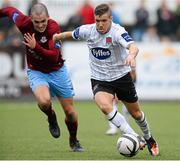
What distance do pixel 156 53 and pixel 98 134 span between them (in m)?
9.48

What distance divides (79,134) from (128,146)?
459 centimetres

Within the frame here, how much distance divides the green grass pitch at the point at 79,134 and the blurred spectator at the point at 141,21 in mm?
2988

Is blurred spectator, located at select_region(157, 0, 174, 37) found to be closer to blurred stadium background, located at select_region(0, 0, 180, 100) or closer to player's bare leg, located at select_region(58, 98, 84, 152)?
blurred stadium background, located at select_region(0, 0, 180, 100)

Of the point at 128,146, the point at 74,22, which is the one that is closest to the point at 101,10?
the point at 128,146

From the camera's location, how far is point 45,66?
40.2 feet

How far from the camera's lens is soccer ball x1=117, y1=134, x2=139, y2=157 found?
11.0 m

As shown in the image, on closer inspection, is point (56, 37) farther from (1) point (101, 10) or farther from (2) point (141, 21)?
(2) point (141, 21)

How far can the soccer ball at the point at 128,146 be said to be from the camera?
10953mm

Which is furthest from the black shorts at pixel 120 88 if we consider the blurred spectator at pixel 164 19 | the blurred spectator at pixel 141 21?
the blurred spectator at pixel 164 19

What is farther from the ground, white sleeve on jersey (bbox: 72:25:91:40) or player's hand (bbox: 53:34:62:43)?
white sleeve on jersey (bbox: 72:25:91:40)

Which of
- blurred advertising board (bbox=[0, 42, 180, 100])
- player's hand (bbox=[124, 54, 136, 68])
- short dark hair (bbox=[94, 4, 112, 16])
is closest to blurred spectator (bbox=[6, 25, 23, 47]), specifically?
blurred advertising board (bbox=[0, 42, 180, 100])

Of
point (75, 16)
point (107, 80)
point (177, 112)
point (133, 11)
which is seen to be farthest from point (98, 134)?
point (133, 11)

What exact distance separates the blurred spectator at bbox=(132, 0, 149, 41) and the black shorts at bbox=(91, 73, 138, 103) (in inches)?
575

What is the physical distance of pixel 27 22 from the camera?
480 inches
